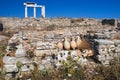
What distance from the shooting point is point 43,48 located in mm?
8406

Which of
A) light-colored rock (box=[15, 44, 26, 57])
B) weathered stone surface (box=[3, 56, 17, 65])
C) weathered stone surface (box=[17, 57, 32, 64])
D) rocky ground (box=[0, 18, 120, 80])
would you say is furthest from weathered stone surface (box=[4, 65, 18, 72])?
light-colored rock (box=[15, 44, 26, 57])

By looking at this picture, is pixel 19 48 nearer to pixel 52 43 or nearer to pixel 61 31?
pixel 52 43

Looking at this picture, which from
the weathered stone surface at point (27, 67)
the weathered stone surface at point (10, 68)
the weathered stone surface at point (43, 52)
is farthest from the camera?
the weathered stone surface at point (43, 52)

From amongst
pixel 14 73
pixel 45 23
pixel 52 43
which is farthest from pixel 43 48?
pixel 45 23

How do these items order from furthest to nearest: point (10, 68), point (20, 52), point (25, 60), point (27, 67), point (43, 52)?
point (43, 52) → point (20, 52) → point (25, 60) → point (27, 67) → point (10, 68)

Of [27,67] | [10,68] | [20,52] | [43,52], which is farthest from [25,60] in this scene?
[43,52]

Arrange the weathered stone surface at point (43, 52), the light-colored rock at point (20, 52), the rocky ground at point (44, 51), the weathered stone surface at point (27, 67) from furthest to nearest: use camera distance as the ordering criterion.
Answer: the weathered stone surface at point (43, 52) < the light-colored rock at point (20, 52) < the rocky ground at point (44, 51) < the weathered stone surface at point (27, 67)

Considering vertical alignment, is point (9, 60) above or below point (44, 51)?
below

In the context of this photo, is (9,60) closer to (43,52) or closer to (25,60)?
(25,60)

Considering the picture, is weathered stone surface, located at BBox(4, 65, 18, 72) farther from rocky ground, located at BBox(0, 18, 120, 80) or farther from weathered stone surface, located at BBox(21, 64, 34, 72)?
weathered stone surface, located at BBox(21, 64, 34, 72)

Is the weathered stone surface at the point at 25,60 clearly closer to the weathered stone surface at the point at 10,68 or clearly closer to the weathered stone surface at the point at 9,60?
the weathered stone surface at the point at 9,60

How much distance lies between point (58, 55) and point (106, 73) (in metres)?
1.99

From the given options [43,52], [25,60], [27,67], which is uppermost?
[43,52]

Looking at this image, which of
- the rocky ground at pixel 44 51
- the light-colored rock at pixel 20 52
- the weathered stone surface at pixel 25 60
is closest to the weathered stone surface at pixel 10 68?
the rocky ground at pixel 44 51
